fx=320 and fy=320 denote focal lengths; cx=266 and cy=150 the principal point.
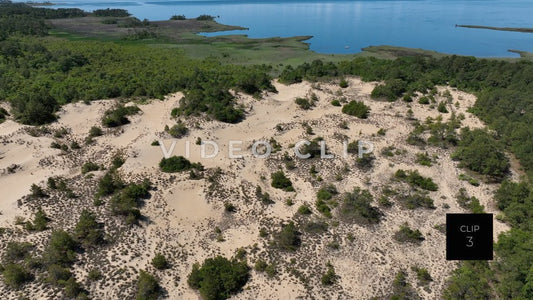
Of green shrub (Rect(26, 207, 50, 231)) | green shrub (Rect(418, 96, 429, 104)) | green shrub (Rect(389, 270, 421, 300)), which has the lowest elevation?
green shrub (Rect(389, 270, 421, 300))

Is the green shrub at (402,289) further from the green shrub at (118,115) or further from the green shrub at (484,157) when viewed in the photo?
the green shrub at (118,115)

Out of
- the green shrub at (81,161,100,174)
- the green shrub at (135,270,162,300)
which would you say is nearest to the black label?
the green shrub at (135,270,162,300)

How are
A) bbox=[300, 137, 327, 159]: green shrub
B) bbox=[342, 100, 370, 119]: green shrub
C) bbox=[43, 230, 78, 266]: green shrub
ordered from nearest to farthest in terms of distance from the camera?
bbox=[43, 230, 78, 266]: green shrub → bbox=[300, 137, 327, 159]: green shrub → bbox=[342, 100, 370, 119]: green shrub

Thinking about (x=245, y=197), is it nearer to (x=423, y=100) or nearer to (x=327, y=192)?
(x=327, y=192)

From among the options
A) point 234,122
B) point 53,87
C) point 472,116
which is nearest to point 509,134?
point 472,116

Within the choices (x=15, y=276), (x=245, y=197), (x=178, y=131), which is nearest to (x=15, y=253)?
(x=15, y=276)

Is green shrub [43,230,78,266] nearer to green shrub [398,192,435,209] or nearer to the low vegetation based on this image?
the low vegetation

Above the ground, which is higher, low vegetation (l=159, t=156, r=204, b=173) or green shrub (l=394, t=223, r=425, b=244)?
low vegetation (l=159, t=156, r=204, b=173)
